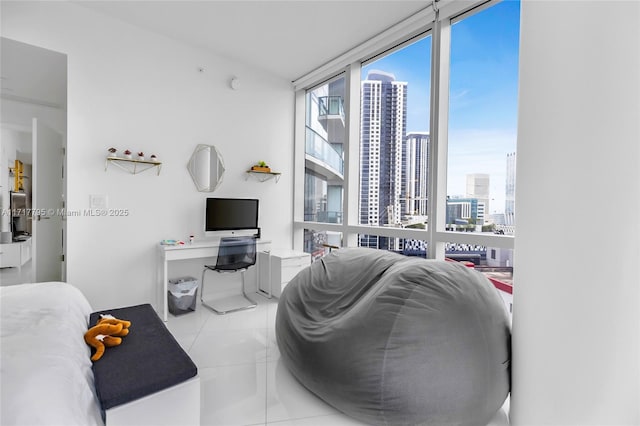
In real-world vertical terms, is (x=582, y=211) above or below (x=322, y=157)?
below

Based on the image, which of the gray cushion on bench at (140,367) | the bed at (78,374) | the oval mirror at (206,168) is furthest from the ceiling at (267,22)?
the gray cushion on bench at (140,367)

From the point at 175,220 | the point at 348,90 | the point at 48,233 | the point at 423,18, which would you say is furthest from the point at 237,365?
the point at 423,18

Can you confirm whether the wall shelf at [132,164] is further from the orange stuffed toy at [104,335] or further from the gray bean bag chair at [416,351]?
the gray bean bag chair at [416,351]

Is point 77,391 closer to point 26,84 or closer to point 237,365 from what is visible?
point 237,365

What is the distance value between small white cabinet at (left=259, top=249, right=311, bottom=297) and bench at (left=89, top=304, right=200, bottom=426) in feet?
7.07

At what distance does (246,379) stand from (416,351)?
1179 millimetres

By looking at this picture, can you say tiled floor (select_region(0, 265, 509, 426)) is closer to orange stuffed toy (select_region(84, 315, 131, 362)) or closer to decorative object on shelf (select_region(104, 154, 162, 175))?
orange stuffed toy (select_region(84, 315, 131, 362))

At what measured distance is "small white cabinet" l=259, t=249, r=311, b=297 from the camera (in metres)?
3.64

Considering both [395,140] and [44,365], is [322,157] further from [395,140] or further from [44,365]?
[44,365]

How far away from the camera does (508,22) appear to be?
2.59 meters

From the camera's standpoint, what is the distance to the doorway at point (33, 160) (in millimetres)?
2832

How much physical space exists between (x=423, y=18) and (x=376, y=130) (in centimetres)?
122

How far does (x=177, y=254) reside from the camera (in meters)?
3.16

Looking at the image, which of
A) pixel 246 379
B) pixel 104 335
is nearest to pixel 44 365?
pixel 104 335
